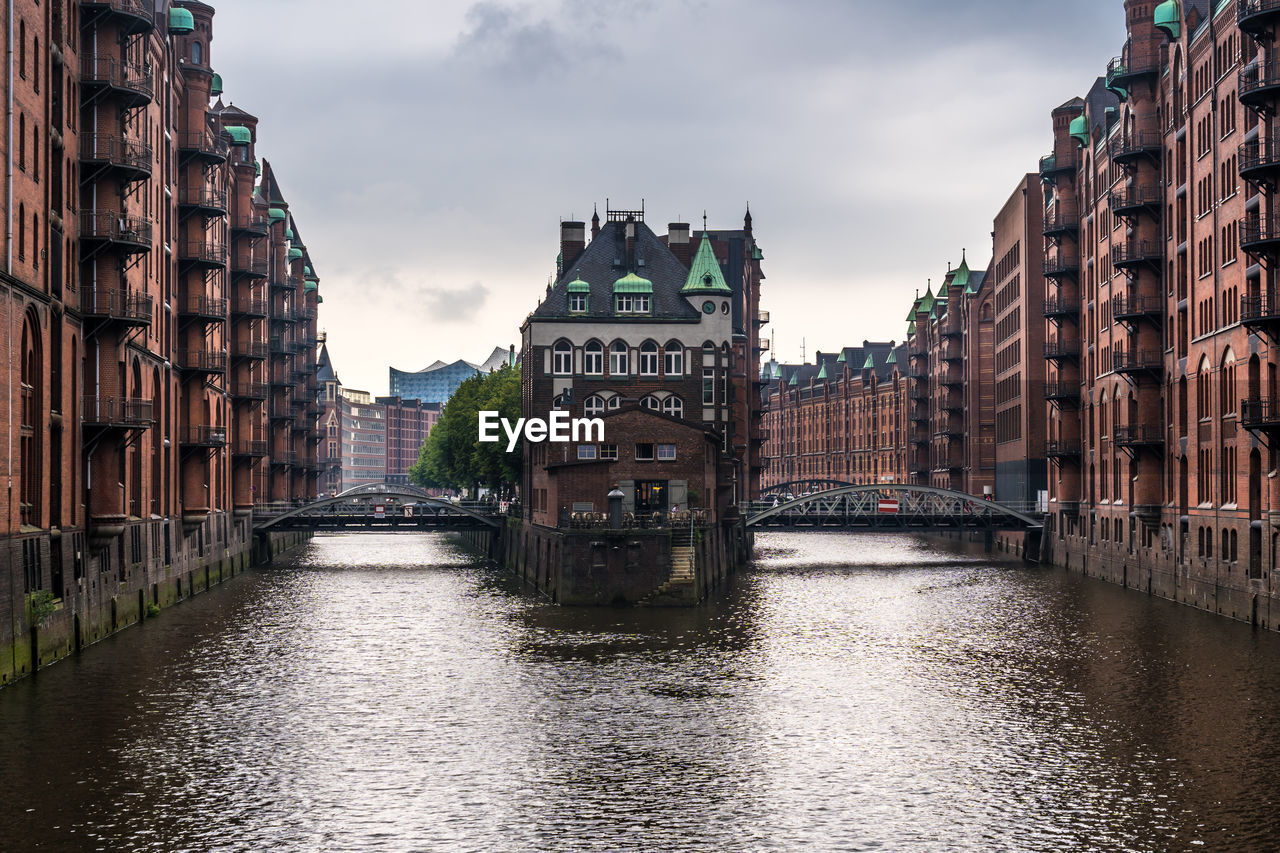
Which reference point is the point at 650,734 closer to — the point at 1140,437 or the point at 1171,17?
the point at 1140,437

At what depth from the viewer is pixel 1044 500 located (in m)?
118

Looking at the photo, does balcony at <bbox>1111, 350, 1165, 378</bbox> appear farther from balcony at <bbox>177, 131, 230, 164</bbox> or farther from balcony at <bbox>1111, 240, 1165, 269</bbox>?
balcony at <bbox>177, 131, 230, 164</bbox>

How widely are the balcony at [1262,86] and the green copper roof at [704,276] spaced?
46196 millimetres

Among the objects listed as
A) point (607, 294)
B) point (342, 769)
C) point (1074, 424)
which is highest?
point (607, 294)

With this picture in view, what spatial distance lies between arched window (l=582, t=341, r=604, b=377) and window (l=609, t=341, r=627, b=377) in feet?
1.97

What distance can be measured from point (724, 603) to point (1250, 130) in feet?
108

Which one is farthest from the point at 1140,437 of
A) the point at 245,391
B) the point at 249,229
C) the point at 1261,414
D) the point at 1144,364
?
the point at 249,229

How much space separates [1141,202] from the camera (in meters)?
80.6

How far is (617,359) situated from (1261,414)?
1904 inches

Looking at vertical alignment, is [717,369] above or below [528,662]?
above

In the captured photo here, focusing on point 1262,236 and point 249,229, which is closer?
point 1262,236

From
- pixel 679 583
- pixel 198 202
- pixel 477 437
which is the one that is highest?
pixel 198 202

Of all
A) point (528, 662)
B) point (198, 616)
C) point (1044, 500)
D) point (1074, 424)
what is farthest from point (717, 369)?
point (528, 662)

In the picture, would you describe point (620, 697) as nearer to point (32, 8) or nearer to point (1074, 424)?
point (32, 8)
